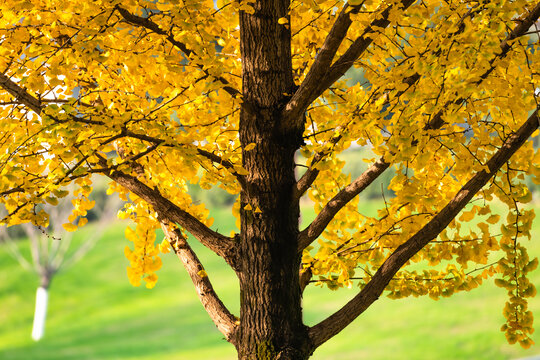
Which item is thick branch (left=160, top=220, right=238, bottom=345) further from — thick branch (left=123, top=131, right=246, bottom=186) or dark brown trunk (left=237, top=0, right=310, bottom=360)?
thick branch (left=123, top=131, right=246, bottom=186)

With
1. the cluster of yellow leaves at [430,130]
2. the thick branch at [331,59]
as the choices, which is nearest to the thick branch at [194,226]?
the cluster of yellow leaves at [430,130]

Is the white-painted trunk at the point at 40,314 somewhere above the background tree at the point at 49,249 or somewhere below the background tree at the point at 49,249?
below

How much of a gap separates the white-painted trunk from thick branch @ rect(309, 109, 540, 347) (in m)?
7.39

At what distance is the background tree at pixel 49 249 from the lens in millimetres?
8227

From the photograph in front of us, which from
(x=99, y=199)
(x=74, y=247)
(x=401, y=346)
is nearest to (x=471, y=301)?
(x=401, y=346)

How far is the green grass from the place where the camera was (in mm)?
6820

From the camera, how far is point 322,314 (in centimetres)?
743

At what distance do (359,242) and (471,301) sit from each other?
6.01 metres

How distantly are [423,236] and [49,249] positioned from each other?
8.41 metres

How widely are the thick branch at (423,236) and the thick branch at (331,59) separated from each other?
422 mm

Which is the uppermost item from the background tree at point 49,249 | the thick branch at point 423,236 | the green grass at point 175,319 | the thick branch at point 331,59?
the background tree at point 49,249

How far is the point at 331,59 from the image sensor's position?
143 cm

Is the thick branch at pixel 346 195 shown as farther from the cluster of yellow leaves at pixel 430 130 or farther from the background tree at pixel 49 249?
the background tree at pixel 49 249

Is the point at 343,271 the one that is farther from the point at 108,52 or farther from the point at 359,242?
the point at 108,52
